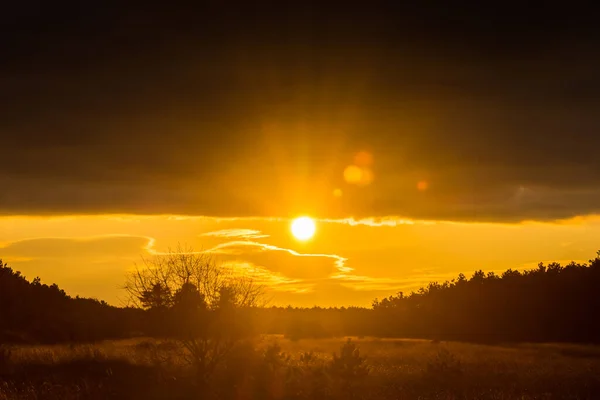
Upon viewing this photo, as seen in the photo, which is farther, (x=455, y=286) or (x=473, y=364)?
(x=455, y=286)

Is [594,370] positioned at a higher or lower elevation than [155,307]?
lower

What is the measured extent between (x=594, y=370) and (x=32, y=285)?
67.7m

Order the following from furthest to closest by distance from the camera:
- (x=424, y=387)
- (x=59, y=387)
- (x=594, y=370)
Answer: (x=594, y=370)
(x=424, y=387)
(x=59, y=387)

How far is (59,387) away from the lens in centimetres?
2516

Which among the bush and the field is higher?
the bush

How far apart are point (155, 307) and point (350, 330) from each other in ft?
239

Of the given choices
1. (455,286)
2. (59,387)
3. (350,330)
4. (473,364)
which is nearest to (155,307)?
(59,387)

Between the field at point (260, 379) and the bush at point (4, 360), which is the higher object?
the bush at point (4, 360)

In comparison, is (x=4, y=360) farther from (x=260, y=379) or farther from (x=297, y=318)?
(x=297, y=318)

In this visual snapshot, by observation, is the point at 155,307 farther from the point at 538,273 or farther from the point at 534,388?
the point at 538,273

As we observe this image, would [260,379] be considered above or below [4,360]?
below

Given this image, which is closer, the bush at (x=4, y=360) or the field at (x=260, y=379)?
the field at (x=260, y=379)

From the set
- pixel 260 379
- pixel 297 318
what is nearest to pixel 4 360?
pixel 260 379

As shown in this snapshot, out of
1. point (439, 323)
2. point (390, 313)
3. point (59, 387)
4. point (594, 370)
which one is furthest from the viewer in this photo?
point (390, 313)
